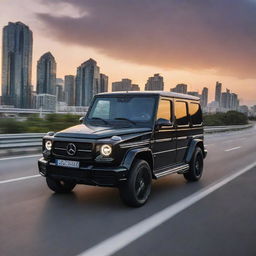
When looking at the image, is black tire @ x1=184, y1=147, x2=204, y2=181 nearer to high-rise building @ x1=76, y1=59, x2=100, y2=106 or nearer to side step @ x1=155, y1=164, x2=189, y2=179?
side step @ x1=155, y1=164, x2=189, y2=179

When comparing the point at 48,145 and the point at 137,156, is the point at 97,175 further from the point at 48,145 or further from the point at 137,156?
the point at 48,145

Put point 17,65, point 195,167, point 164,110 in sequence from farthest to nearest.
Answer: point 17,65
point 195,167
point 164,110

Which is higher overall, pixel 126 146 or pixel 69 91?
pixel 69 91

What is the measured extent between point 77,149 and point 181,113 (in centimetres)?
293

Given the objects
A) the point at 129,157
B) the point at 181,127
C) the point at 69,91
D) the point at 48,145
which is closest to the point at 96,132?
the point at 129,157

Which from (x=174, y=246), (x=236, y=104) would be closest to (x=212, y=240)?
(x=174, y=246)

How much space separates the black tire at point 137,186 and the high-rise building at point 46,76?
48.2m

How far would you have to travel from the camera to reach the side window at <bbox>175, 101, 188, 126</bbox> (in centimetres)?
754

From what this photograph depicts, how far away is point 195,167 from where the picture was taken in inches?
328

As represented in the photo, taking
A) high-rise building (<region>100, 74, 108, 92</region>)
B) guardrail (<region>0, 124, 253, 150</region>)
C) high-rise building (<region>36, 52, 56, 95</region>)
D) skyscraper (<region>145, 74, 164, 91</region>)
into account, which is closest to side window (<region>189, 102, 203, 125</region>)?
guardrail (<region>0, 124, 253, 150</region>)

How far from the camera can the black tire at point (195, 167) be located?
8164 mm

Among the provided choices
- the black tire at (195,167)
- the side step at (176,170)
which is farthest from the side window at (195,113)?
the side step at (176,170)

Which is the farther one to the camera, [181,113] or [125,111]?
[181,113]

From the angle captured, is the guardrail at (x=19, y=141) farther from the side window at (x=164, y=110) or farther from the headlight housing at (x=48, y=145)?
the side window at (x=164, y=110)
